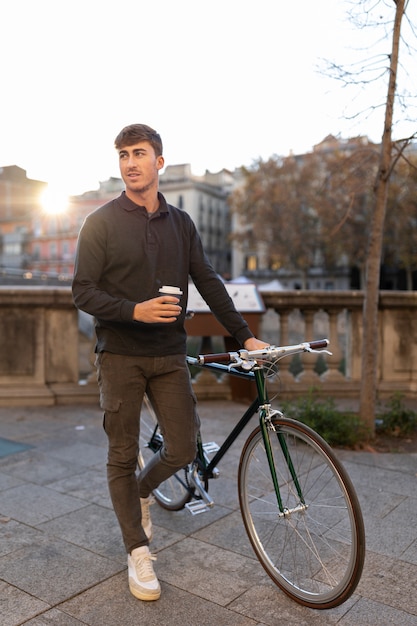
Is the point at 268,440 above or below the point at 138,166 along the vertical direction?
below

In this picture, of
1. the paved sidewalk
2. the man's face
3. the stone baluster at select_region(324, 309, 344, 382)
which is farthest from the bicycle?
the stone baluster at select_region(324, 309, 344, 382)

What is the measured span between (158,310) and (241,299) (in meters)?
4.48

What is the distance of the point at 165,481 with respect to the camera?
367 cm

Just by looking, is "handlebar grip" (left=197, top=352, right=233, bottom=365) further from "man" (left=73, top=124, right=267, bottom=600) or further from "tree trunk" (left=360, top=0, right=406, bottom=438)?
"tree trunk" (left=360, top=0, right=406, bottom=438)

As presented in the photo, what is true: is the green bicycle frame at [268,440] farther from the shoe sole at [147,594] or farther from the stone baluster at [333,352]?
the stone baluster at [333,352]

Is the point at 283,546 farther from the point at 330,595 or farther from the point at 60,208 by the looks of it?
the point at 60,208

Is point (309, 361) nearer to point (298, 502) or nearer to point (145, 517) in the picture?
point (145, 517)

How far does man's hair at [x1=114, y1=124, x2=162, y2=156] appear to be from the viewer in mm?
2814

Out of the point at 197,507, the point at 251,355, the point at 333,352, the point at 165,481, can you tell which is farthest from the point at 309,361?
the point at 251,355

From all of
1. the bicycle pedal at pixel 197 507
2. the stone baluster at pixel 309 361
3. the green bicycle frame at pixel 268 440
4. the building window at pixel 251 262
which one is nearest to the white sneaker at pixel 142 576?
the bicycle pedal at pixel 197 507

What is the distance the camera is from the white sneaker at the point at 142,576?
271cm

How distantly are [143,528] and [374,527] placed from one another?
1.32m

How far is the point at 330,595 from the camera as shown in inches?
101

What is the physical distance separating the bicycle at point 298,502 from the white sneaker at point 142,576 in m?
0.50
